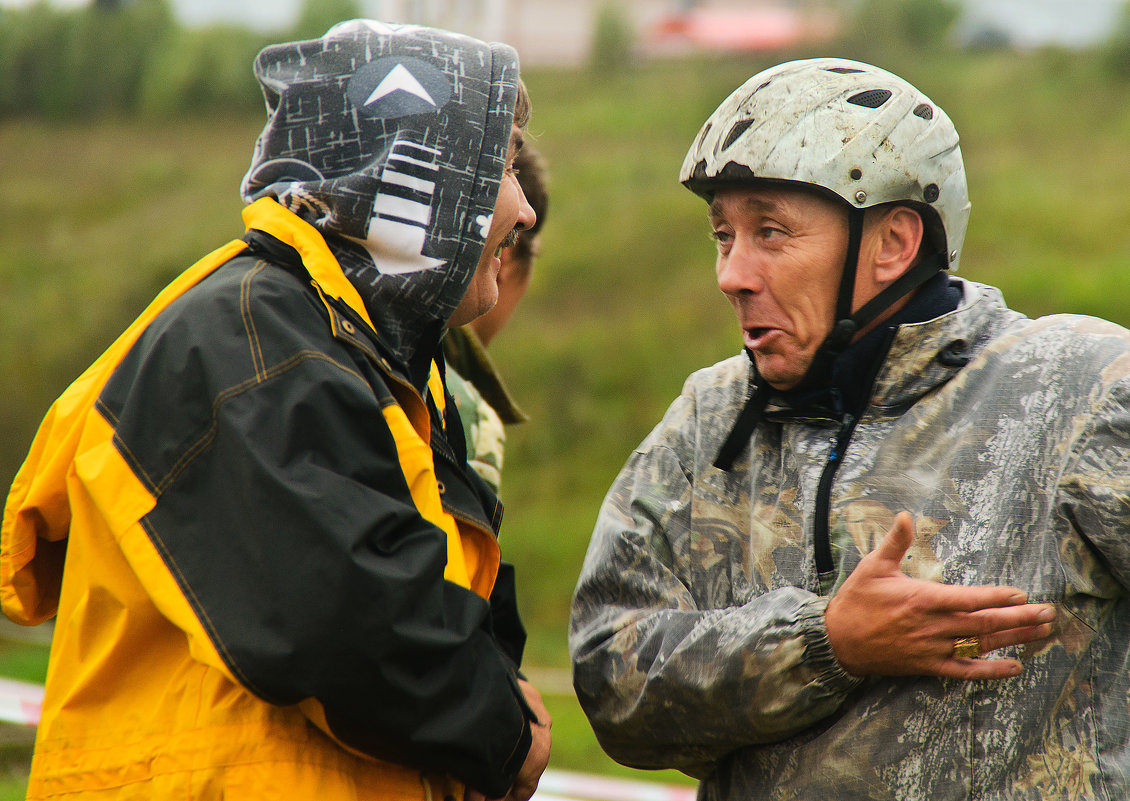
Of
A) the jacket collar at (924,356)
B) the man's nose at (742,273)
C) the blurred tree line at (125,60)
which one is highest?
the man's nose at (742,273)

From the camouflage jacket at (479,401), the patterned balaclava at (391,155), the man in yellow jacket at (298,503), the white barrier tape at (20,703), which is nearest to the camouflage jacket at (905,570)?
the man in yellow jacket at (298,503)

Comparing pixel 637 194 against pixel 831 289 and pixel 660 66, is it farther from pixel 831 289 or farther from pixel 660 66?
pixel 831 289

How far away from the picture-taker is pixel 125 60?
17875mm

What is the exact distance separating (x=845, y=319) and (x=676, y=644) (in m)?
0.83

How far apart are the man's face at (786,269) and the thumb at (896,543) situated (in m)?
0.58

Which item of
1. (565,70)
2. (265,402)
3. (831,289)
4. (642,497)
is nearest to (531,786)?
(642,497)

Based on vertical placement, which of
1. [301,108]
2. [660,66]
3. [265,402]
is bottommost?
[660,66]

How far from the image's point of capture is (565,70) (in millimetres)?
21453

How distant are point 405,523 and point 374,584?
137 millimetres

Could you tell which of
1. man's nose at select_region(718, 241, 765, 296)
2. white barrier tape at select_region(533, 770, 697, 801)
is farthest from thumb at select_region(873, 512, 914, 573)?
white barrier tape at select_region(533, 770, 697, 801)

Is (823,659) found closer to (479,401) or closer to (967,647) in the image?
(967,647)

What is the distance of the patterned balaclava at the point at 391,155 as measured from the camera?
83.5 inches

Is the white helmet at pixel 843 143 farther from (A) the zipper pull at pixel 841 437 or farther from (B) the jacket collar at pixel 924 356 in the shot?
(A) the zipper pull at pixel 841 437

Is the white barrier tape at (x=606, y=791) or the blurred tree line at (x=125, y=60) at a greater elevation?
the blurred tree line at (x=125, y=60)
